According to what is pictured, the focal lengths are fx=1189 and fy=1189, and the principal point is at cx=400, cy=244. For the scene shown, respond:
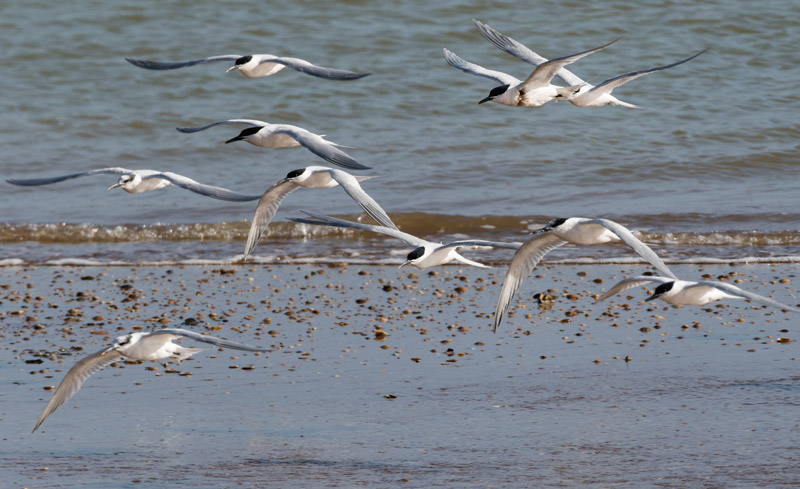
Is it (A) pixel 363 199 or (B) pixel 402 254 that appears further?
(B) pixel 402 254

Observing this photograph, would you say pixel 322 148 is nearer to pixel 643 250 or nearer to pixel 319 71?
pixel 319 71

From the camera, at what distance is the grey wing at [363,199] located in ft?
22.9

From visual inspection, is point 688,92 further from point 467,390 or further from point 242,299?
point 467,390

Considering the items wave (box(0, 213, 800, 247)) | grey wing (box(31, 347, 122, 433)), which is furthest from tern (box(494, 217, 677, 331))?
wave (box(0, 213, 800, 247))

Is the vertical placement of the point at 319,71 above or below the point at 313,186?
above

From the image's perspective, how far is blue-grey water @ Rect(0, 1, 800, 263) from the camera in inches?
593

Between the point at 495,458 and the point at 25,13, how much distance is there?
21.0 m

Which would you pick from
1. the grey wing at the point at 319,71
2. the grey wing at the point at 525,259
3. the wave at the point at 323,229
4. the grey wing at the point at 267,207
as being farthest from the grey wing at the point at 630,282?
the wave at the point at 323,229

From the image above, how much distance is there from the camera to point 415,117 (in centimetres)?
1920

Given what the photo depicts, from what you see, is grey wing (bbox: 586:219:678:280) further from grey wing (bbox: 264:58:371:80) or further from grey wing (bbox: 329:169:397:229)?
grey wing (bbox: 264:58:371:80)

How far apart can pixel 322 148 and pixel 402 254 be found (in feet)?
17.4

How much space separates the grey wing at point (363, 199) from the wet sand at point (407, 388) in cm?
131

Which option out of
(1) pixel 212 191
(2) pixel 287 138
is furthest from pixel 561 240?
(1) pixel 212 191

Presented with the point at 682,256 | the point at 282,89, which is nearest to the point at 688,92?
the point at 282,89
